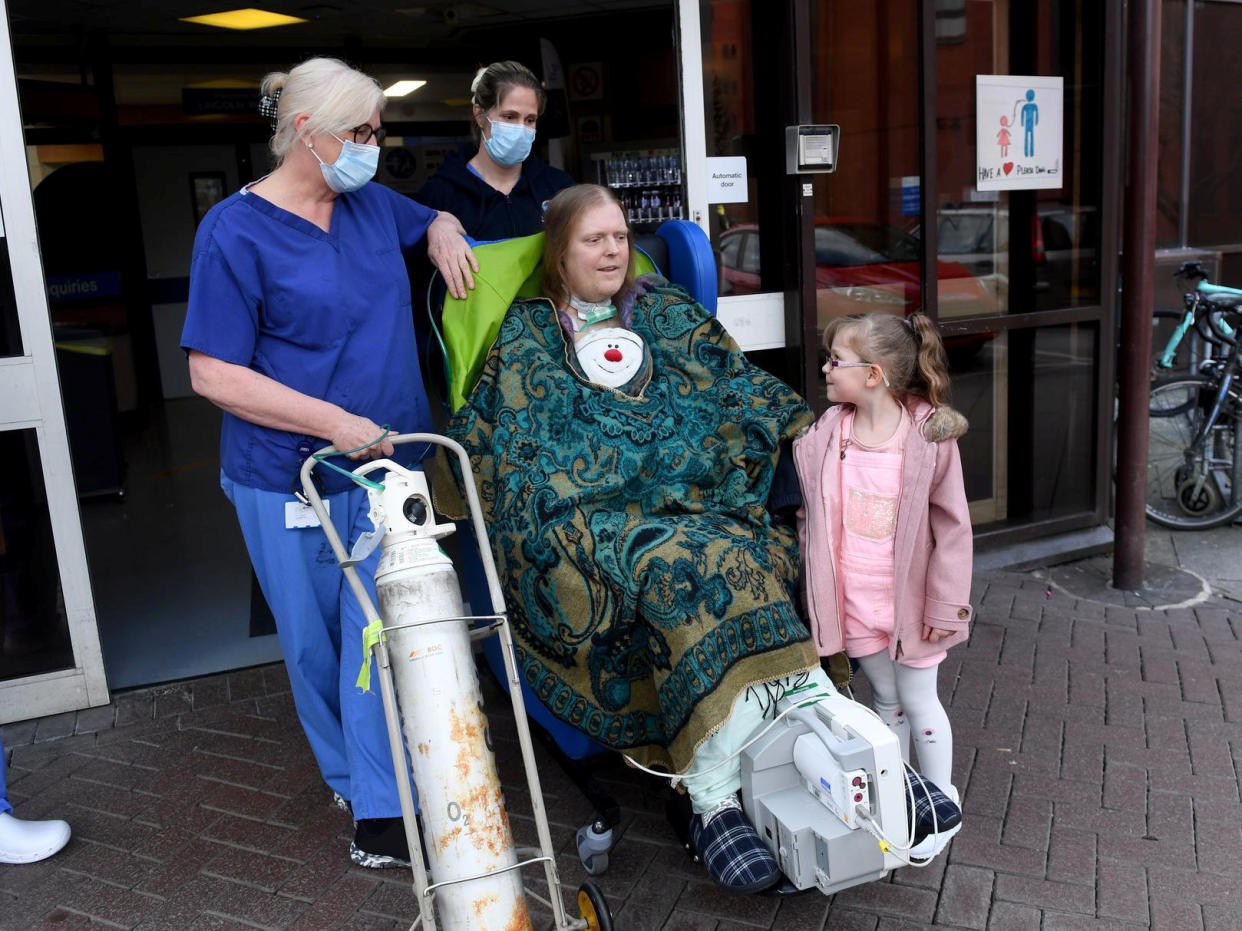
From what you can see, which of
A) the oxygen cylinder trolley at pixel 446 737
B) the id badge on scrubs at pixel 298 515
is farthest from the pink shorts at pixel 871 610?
the id badge on scrubs at pixel 298 515

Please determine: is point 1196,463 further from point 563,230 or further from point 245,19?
point 245,19

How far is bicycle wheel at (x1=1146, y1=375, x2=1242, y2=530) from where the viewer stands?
557 centimetres

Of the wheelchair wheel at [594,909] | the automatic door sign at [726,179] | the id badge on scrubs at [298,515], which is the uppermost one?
the automatic door sign at [726,179]

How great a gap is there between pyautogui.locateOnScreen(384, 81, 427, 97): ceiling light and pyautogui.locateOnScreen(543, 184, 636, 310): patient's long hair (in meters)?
8.54

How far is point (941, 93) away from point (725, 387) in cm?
233

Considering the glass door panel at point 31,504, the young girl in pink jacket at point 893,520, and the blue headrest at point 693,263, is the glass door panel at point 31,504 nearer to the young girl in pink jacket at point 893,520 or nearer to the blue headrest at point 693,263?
the blue headrest at point 693,263

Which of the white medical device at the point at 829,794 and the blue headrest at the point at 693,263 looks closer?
the white medical device at the point at 829,794

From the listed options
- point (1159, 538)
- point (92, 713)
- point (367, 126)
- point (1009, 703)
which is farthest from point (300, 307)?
point (1159, 538)

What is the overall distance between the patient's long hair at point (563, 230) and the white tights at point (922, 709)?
1.24 m

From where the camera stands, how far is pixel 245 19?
29.5ft

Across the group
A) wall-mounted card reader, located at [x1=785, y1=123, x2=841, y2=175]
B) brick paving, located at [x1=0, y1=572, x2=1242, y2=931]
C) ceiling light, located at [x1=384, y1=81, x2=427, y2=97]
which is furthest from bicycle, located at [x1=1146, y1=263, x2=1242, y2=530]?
ceiling light, located at [x1=384, y1=81, x2=427, y2=97]

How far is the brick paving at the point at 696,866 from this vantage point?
8.74 ft

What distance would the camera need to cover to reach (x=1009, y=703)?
12.1 ft

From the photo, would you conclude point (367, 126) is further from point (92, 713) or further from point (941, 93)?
point (941, 93)
